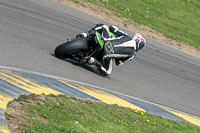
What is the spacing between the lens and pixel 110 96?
859 cm

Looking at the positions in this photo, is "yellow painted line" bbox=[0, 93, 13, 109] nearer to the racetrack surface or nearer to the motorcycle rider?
the racetrack surface

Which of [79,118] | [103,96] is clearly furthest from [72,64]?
[79,118]

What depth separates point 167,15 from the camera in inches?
1097

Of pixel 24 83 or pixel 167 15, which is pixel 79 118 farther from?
pixel 167 15

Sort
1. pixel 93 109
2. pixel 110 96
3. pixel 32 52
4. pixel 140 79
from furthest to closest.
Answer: pixel 140 79 < pixel 32 52 < pixel 110 96 < pixel 93 109

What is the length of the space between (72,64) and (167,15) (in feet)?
61.4

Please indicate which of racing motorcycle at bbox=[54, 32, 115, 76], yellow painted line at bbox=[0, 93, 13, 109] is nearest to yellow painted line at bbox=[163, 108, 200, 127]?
racing motorcycle at bbox=[54, 32, 115, 76]

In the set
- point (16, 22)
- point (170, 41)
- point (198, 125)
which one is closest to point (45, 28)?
point (16, 22)

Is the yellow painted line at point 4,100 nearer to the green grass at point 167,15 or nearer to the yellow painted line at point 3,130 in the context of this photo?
the yellow painted line at point 3,130

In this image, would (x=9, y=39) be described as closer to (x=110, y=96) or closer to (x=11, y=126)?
(x=110, y=96)

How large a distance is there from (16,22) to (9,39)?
222 cm

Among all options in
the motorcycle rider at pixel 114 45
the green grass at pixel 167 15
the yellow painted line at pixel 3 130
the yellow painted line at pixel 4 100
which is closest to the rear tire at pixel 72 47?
the motorcycle rider at pixel 114 45

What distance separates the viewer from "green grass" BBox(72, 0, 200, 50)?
2331 centimetres

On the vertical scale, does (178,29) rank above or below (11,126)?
below
